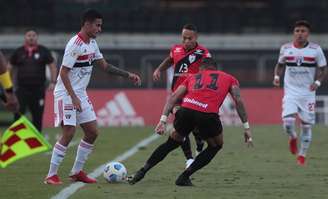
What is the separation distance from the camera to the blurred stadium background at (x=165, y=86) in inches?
444

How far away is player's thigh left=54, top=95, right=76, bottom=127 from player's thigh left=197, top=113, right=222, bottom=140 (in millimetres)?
1548

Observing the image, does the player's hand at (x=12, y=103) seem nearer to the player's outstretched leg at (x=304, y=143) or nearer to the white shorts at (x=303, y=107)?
the player's outstretched leg at (x=304, y=143)

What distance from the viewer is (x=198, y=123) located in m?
11.0

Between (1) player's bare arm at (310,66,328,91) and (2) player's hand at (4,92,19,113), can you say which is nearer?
(2) player's hand at (4,92,19,113)

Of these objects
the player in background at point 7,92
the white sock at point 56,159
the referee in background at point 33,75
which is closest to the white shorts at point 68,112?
the white sock at point 56,159

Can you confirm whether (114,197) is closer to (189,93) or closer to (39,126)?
(189,93)

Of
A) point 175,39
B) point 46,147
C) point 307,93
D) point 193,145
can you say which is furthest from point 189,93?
point 175,39

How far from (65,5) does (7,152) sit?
25307 millimetres

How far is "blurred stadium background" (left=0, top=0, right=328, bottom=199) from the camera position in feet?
37.0

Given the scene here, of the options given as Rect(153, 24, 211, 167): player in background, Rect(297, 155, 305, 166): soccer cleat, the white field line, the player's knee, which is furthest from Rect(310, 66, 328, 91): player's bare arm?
the white field line

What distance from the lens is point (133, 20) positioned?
33.7 m

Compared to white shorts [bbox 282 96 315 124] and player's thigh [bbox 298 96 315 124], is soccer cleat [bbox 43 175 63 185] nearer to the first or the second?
white shorts [bbox 282 96 315 124]

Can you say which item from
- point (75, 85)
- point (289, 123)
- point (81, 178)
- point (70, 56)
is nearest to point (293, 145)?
point (289, 123)

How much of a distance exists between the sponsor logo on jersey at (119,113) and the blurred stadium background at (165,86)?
3cm
